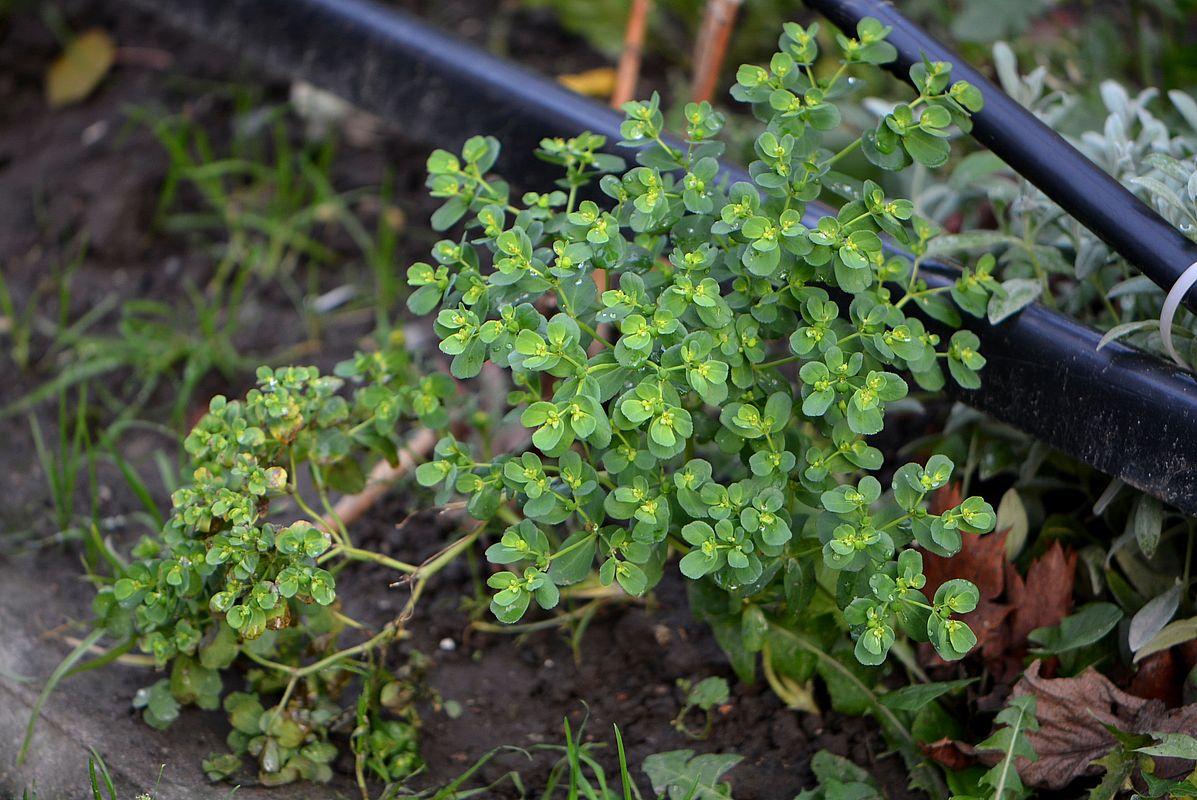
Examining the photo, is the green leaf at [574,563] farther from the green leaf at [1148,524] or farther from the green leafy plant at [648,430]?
the green leaf at [1148,524]

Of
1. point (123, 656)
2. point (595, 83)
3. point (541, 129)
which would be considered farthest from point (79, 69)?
point (123, 656)

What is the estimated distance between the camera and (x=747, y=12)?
321 centimetres

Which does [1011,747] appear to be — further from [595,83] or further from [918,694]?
[595,83]

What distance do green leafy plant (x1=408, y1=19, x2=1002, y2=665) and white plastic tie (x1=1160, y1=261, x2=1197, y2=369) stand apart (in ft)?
0.80

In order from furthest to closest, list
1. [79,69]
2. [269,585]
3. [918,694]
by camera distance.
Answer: [79,69] → [918,694] → [269,585]

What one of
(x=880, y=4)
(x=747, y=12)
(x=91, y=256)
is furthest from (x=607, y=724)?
(x=747, y=12)

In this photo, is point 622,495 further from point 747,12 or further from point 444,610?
point 747,12

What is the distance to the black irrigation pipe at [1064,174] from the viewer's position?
5.15 feet

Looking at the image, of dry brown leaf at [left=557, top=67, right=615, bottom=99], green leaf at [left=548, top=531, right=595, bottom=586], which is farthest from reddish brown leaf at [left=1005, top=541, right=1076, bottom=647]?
dry brown leaf at [left=557, top=67, right=615, bottom=99]

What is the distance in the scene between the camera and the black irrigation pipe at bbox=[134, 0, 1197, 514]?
5.23ft

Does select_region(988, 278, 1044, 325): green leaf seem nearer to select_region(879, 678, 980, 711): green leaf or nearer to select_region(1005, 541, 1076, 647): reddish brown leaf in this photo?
select_region(1005, 541, 1076, 647): reddish brown leaf

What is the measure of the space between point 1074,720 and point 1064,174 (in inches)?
29.2

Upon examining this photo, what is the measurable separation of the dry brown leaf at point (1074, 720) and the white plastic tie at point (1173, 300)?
0.46m

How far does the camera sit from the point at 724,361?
1.50 meters
